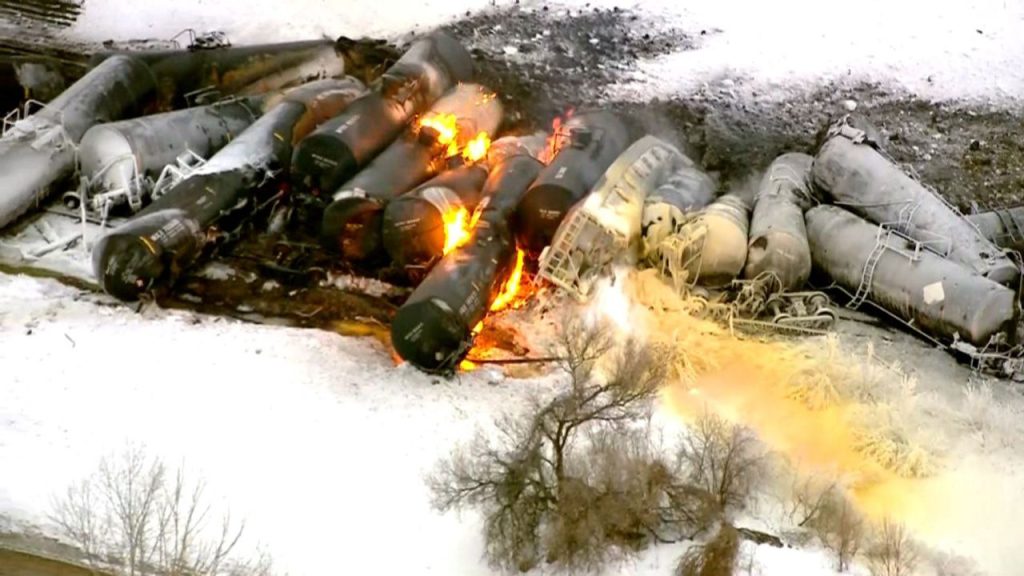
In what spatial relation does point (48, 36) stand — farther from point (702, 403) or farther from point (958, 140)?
point (958, 140)

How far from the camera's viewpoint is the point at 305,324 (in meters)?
17.5

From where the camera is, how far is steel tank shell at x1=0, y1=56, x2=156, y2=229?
18.8 m

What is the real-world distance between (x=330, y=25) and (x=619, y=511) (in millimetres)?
15534

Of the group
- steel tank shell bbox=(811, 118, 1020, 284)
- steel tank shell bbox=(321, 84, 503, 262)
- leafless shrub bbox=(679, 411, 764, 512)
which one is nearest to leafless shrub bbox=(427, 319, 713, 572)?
leafless shrub bbox=(679, 411, 764, 512)

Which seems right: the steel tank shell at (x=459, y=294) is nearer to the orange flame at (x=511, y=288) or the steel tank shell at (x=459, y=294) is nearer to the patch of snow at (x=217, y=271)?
the orange flame at (x=511, y=288)

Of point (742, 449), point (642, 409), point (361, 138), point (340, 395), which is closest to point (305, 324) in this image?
point (340, 395)

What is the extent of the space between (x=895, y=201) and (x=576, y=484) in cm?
844

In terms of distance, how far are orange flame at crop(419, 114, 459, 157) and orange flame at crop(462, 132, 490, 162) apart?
22 cm

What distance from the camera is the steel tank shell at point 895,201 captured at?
1779 cm

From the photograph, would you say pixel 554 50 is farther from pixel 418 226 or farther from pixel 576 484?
pixel 576 484

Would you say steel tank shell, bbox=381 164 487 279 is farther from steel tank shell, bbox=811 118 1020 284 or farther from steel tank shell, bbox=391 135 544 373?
steel tank shell, bbox=811 118 1020 284

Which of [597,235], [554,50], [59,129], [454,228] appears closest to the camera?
[597,235]

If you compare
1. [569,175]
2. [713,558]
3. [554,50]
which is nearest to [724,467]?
[713,558]

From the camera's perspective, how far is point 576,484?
13.3 meters
